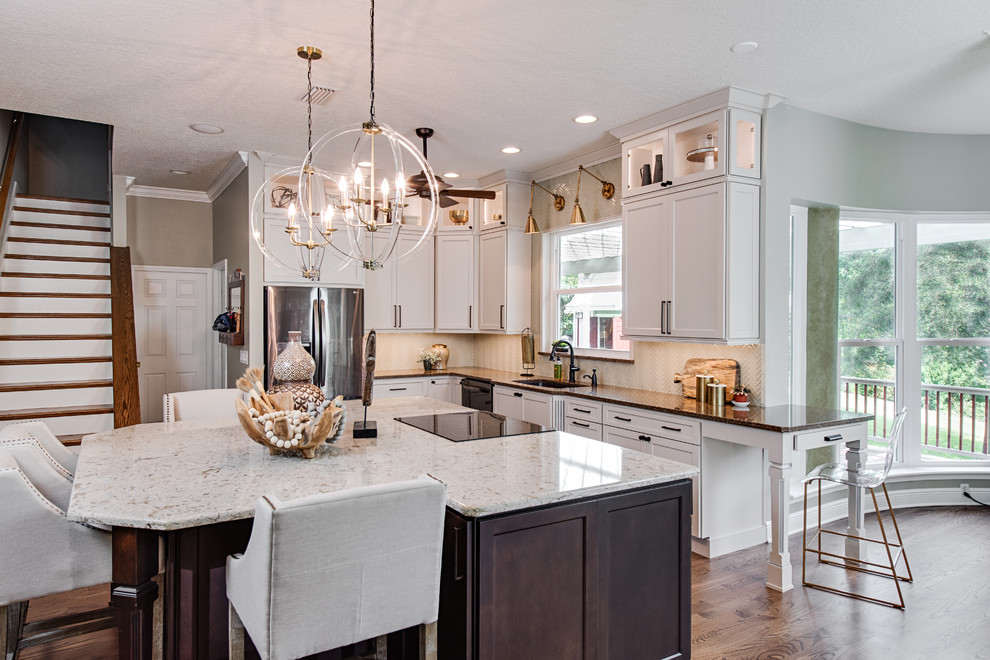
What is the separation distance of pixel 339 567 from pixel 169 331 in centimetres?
609

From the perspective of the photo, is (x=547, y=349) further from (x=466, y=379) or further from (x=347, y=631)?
(x=347, y=631)

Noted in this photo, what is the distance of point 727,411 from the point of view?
3.66 meters

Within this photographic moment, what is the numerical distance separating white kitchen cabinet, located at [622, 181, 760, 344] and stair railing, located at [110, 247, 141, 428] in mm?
3549

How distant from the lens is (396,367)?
648 centimetres

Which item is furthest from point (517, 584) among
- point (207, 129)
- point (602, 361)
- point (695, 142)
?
point (207, 129)

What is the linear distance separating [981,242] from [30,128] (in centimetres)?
882

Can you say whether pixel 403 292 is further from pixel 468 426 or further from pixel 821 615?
pixel 821 615

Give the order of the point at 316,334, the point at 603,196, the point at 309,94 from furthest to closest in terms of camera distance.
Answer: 1. the point at 316,334
2. the point at 603,196
3. the point at 309,94

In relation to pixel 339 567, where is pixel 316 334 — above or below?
above

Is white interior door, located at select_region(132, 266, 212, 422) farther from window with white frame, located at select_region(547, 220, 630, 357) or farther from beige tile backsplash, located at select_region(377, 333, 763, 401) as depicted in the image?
window with white frame, located at select_region(547, 220, 630, 357)

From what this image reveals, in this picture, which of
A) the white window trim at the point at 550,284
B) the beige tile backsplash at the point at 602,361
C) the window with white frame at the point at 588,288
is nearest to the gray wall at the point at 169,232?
the beige tile backsplash at the point at 602,361

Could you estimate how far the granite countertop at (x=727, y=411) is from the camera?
3299 mm

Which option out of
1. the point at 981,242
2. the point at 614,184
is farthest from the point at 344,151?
the point at 981,242

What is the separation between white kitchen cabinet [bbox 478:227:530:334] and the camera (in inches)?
230
